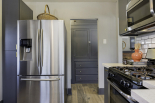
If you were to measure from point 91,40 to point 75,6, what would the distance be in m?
1.40

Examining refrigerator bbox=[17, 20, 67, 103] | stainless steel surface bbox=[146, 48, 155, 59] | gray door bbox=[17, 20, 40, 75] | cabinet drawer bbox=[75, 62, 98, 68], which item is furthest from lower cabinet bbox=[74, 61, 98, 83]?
stainless steel surface bbox=[146, 48, 155, 59]

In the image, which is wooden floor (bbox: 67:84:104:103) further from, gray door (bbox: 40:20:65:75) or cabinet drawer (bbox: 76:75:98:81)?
gray door (bbox: 40:20:65:75)

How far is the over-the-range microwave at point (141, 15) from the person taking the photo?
1214 millimetres

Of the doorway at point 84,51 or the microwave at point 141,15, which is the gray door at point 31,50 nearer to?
the microwave at point 141,15

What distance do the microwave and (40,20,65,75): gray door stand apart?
1.10 meters

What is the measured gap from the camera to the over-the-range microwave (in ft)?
3.98

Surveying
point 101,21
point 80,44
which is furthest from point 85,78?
point 101,21

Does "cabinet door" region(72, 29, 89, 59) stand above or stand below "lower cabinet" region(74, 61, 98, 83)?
above

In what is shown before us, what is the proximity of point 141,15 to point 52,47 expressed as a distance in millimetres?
1414

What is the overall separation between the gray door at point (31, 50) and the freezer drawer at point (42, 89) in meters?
0.14

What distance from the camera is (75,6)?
290 cm

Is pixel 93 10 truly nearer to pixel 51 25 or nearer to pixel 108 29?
pixel 108 29

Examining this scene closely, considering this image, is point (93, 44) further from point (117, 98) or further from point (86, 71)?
point (117, 98)

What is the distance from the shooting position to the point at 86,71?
3.89 m
